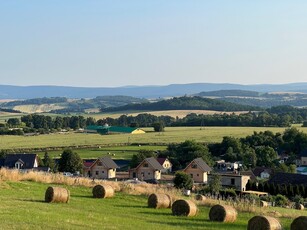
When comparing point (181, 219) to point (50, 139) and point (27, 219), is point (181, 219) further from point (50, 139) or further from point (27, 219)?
point (50, 139)

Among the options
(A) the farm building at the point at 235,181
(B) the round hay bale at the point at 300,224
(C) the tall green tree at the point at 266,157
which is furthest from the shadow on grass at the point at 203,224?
(C) the tall green tree at the point at 266,157

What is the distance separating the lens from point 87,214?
667 inches

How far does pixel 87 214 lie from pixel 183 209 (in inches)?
145

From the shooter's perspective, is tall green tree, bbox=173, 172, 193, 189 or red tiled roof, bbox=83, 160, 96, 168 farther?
red tiled roof, bbox=83, 160, 96, 168

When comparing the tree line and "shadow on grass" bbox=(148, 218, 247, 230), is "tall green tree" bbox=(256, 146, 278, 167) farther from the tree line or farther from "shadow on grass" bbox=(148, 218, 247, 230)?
"shadow on grass" bbox=(148, 218, 247, 230)

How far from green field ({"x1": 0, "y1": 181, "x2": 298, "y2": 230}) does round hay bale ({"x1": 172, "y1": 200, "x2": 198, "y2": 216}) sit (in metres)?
0.23

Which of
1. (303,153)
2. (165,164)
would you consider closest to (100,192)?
(165,164)

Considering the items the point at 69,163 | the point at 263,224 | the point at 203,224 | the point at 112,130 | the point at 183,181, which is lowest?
the point at 112,130

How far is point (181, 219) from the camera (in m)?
18.4

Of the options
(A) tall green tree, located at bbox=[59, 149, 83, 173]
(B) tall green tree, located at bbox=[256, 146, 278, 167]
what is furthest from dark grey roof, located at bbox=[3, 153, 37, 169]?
(B) tall green tree, located at bbox=[256, 146, 278, 167]

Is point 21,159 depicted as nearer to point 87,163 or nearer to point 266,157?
point 87,163

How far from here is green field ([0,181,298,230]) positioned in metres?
14.7

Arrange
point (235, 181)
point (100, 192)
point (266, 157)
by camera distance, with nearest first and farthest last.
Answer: point (100, 192), point (235, 181), point (266, 157)

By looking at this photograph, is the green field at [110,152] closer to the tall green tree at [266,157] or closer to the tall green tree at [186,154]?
the tall green tree at [186,154]
